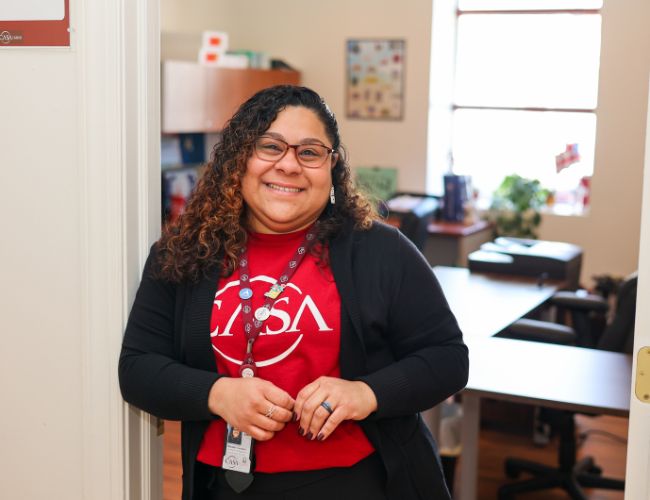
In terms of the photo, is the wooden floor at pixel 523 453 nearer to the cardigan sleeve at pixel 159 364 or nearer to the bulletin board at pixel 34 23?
the cardigan sleeve at pixel 159 364

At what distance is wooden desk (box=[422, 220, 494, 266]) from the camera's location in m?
5.76

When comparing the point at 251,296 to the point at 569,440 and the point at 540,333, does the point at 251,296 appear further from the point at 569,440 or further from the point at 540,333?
the point at 569,440

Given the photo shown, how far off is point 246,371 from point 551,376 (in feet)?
4.53

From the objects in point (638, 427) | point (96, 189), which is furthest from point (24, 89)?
point (638, 427)

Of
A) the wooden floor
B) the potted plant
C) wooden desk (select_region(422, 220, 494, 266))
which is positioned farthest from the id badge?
the potted plant

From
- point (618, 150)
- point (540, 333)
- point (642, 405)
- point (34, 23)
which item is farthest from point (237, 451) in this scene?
point (618, 150)

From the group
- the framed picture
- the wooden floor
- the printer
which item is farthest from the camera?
the framed picture

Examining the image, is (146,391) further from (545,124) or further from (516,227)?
(545,124)

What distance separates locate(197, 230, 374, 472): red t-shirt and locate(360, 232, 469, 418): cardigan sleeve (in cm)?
9

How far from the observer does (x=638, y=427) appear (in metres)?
1.43

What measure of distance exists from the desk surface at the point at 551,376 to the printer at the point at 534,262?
134cm

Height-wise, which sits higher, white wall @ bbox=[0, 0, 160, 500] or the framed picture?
the framed picture

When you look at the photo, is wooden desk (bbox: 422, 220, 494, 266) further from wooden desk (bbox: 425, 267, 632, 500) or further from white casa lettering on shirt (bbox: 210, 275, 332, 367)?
white casa lettering on shirt (bbox: 210, 275, 332, 367)

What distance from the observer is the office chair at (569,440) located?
3271 millimetres
